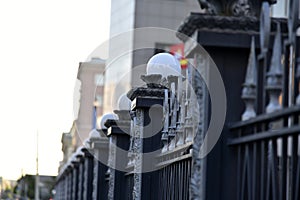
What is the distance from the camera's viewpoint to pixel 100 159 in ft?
32.6

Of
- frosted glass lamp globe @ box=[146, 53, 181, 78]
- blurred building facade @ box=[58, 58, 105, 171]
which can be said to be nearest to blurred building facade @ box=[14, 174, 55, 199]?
blurred building facade @ box=[58, 58, 105, 171]

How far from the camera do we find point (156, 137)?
663 cm

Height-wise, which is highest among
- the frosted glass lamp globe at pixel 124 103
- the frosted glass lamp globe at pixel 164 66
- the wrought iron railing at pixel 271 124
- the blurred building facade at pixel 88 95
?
the blurred building facade at pixel 88 95

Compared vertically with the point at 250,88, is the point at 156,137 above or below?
above

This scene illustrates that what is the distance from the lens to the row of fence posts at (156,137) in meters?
5.02

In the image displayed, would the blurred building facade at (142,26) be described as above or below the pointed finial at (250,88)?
above

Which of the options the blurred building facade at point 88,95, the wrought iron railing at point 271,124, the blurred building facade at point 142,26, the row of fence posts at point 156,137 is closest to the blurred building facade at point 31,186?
the blurred building facade at point 88,95

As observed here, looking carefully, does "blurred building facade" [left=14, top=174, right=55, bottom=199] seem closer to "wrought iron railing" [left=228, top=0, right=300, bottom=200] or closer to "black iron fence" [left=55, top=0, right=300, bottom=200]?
"black iron fence" [left=55, top=0, right=300, bottom=200]

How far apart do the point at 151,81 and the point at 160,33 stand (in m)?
71.5

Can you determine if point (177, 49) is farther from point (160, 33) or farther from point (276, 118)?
point (276, 118)

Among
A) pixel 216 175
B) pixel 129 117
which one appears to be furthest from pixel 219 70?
pixel 129 117

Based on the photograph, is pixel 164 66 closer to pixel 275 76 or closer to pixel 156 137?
pixel 156 137

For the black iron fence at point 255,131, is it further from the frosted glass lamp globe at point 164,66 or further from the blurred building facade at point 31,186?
the blurred building facade at point 31,186

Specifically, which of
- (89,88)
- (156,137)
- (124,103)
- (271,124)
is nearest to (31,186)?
(89,88)
